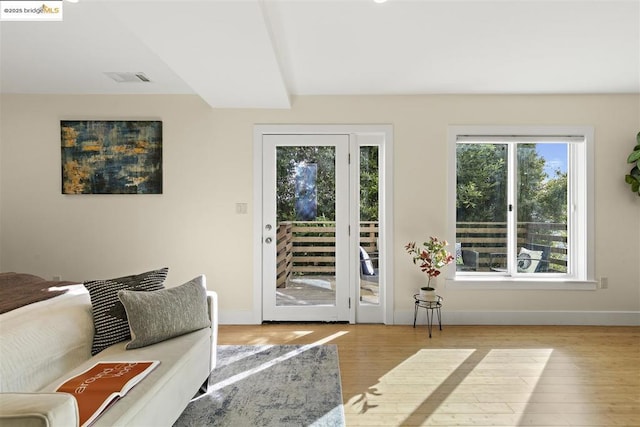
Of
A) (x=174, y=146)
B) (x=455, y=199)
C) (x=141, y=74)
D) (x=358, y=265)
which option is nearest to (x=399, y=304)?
(x=358, y=265)

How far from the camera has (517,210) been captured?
3.64 metres

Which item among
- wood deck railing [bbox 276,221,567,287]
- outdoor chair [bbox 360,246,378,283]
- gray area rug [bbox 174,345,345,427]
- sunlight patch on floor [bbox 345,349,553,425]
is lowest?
sunlight patch on floor [bbox 345,349,553,425]

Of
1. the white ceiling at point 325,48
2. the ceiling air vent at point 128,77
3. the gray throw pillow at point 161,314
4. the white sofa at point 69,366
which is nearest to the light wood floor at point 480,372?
the white sofa at point 69,366

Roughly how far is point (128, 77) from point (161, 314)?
2.36 meters

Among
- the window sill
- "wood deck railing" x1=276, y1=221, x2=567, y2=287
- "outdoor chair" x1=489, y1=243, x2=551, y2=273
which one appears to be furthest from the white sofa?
"outdoor chair" x1=489, y1=243, x2=551, y2=273

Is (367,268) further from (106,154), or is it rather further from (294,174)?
(106,154)

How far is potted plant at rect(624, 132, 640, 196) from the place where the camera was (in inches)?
130

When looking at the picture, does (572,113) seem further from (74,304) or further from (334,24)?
(74,304)

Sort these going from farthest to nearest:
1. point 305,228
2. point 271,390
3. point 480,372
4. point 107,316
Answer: point 305,228 < point 480,372 < point 271,390 < point 107,316

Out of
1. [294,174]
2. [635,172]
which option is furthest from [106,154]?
[635,172]

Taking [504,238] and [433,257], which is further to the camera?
[504,238]

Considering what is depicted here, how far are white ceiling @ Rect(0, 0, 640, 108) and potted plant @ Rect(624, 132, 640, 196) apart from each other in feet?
2.01

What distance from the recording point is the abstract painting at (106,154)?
3514 mm

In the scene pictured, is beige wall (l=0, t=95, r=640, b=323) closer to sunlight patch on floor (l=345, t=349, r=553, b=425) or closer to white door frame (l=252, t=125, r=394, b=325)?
white door frame (l=252, t=125, r=394, b=325)
